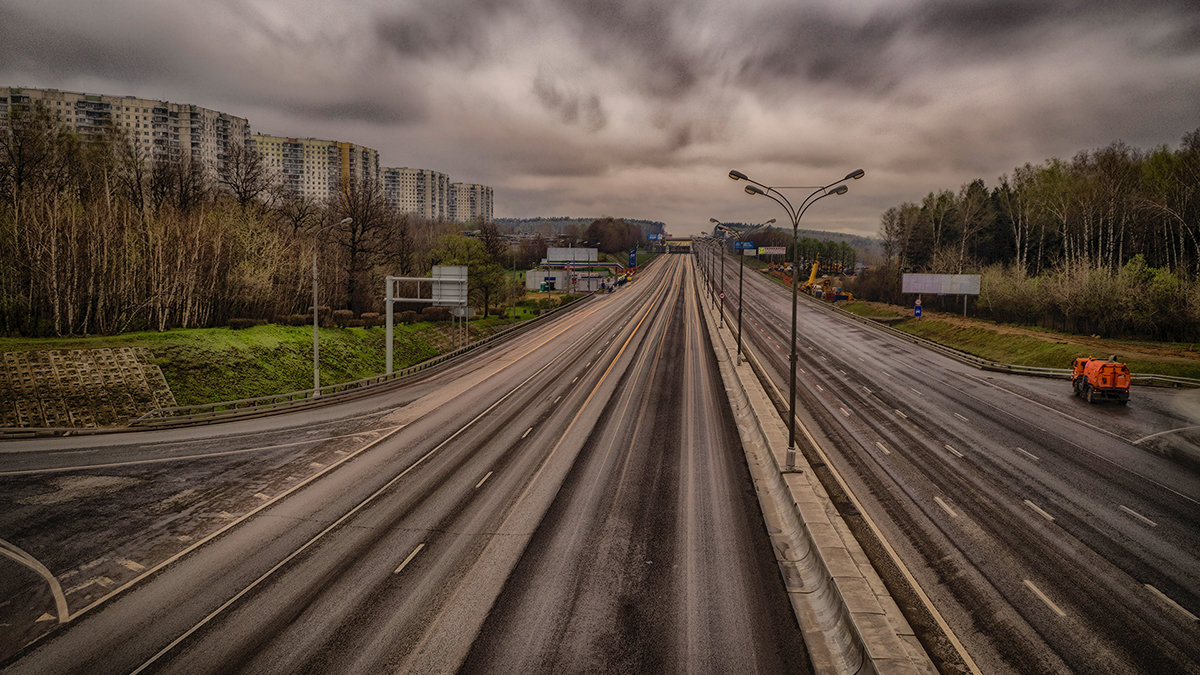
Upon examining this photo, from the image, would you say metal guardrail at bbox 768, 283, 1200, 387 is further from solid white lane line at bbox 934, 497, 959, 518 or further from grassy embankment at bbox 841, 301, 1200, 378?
solid white lane line at bbox 934, 497, 959, 518

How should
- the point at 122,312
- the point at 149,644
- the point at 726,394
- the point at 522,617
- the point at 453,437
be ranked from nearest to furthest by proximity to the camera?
the point at 149,644 → the point at 522,617 → the point at 453,437 → the point at 726,394 → the point at 122,312

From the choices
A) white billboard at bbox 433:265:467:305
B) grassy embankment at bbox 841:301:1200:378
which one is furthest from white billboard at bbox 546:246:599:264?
white billboard at bbox 433:265:467:305

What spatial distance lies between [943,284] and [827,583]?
64.8m

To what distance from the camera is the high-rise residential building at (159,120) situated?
11900 cm

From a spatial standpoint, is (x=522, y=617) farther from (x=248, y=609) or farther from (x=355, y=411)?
(x=355, y=411)

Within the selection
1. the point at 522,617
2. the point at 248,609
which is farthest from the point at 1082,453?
the point at 248,609

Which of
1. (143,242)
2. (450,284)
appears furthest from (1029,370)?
(143,242)

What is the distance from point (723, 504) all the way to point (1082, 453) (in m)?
16.7

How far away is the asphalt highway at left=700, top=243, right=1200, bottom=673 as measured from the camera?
36.7ft

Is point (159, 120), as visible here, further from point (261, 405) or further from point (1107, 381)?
point (1107, 381)

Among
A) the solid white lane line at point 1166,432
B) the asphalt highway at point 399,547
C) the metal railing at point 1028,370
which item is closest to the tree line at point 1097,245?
the metal railing at point 1028,370

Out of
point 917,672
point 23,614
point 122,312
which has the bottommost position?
point 23,614

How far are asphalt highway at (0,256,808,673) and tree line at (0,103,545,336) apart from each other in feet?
44.8

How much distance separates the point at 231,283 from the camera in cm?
4734
